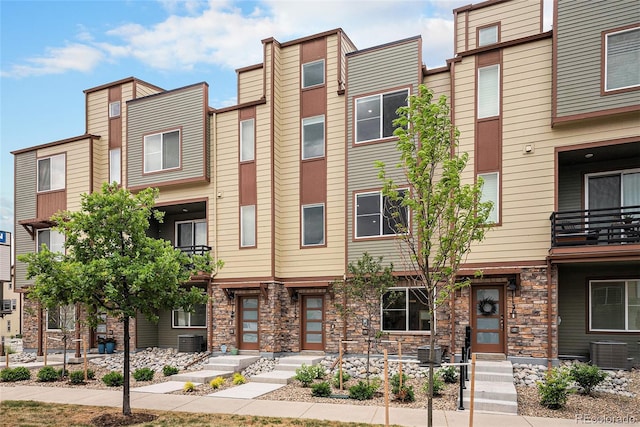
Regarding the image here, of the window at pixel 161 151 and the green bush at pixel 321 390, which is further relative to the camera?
the window at pixel 161 151

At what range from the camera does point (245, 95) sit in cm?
1844

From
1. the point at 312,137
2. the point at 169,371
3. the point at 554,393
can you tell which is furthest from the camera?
the point at 312,137

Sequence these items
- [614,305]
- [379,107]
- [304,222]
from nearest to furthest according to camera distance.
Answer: [614,305]
[379,107]
[304,222]

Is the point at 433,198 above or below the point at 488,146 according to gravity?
below

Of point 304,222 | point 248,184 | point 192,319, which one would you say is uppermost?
point 248,184

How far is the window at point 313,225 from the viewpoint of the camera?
16.6 metres

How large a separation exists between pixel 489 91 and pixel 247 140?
841 centimetres

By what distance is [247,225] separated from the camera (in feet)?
57.0

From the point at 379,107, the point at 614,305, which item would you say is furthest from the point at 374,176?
the point at 614,305

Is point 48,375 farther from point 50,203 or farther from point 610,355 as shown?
point 610,355

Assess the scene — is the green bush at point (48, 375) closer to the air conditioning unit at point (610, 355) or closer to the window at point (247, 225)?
→ the window at point (247, 225)

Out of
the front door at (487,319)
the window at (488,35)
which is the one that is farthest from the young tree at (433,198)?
the window at (488,35)

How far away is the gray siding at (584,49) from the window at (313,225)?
7904 millimetres

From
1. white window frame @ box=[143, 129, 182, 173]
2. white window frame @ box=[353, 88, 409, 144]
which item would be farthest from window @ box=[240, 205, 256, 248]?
white window frame @ box=[353, 88, 409, 144]
